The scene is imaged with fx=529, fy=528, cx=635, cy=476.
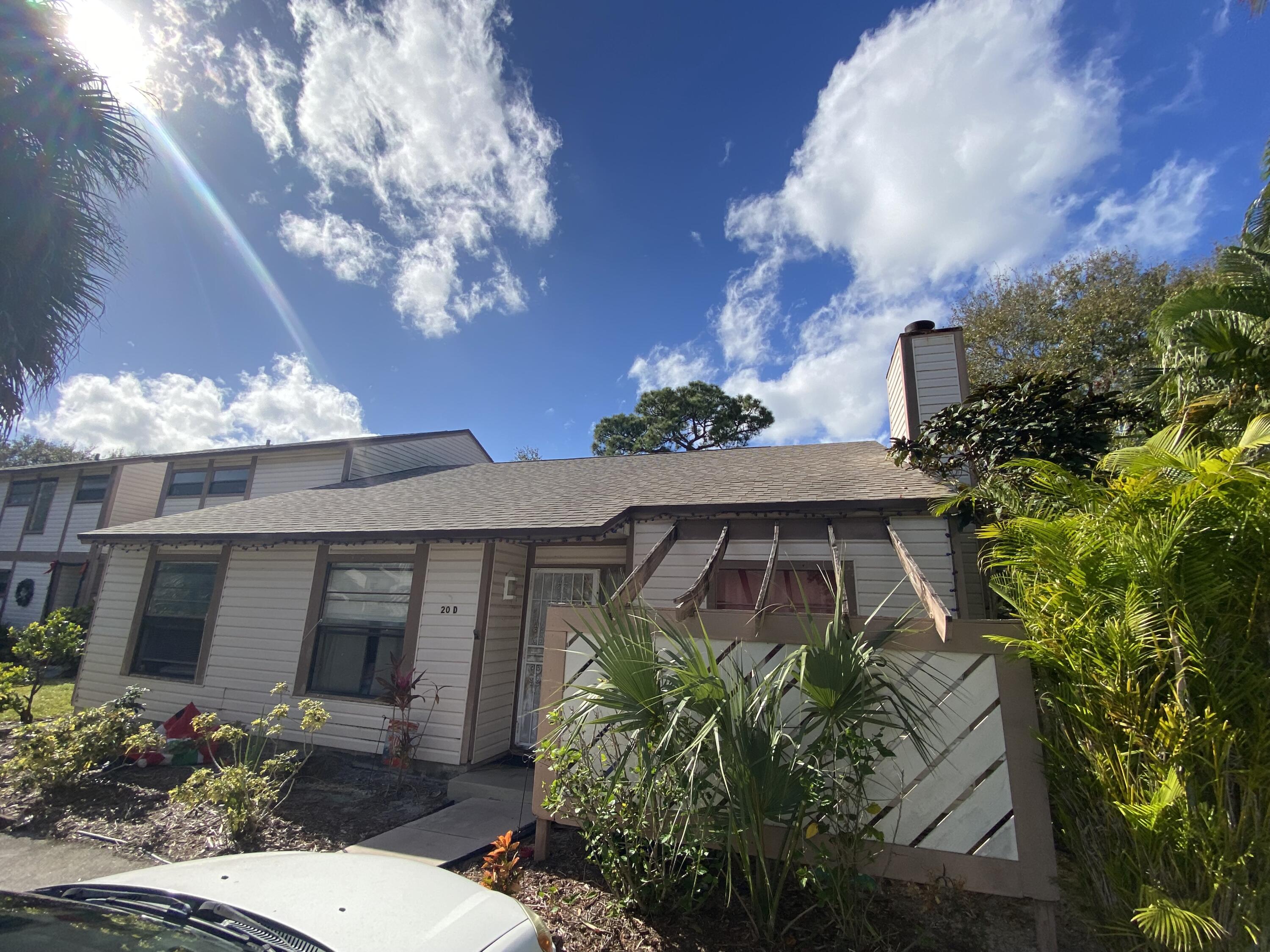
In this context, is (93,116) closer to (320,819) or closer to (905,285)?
(320,819)

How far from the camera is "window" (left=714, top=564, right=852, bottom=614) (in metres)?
6.81

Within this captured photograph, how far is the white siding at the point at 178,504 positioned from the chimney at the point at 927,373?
2029 centimetres

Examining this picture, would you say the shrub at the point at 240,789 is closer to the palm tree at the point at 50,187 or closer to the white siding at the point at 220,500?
the palm tree at the point at 50,187

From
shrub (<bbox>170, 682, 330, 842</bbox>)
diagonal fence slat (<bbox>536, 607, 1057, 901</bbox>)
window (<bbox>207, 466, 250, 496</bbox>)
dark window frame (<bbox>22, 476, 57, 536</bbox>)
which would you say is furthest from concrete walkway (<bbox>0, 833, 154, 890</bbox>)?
dark window frame (<bbox>22, 476, 57, 536</bbox>)

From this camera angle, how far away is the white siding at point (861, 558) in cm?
627

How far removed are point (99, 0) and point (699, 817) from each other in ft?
43.7

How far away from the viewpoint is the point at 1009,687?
10.5 feet

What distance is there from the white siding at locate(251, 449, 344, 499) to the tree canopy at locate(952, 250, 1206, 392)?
19.2m

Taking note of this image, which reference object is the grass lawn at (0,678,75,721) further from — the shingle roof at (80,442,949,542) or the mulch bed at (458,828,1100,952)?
the mulch bed at (458,828,1100,952)

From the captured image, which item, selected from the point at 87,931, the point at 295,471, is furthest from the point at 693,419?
the point at 87,931

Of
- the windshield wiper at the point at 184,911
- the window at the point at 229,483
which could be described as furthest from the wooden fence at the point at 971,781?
the window at the point at 229,483

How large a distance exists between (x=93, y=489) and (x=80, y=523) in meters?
1.23

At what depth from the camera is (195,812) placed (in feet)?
18.0

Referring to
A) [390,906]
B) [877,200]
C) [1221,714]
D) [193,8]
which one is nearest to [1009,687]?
[1221,714]
